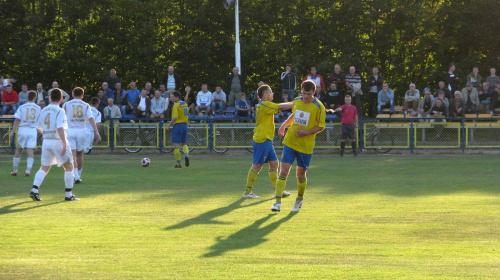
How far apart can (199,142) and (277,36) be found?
10.4 m

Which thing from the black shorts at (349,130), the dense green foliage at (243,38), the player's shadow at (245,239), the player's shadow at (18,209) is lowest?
the player's shadow at (18,209)

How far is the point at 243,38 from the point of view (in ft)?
115

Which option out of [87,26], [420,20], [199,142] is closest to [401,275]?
[199,142]

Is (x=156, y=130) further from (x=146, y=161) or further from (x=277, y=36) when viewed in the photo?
(x=277, y=36)

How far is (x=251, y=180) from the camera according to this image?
43.9ft

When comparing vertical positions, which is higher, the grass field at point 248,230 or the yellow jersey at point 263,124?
the yellow jersey at point 263,124

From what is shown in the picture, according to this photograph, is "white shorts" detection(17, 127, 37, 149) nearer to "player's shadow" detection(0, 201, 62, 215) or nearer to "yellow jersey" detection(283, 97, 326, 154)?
"player's shadow" detection(0, 201, 62, 215)

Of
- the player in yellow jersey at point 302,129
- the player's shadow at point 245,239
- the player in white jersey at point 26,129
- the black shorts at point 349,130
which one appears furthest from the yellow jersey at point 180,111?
the player's shadow at point 245,239

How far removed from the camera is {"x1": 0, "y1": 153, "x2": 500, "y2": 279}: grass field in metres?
7.46

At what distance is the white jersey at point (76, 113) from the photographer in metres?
15.0

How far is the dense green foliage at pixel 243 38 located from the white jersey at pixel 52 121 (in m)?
21.7

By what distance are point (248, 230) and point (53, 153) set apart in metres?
4.37

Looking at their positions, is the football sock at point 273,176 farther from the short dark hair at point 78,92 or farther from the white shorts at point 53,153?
the short dark hair at point 78,92

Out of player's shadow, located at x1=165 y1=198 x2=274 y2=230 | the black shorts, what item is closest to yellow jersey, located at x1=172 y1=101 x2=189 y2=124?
the black shorts
